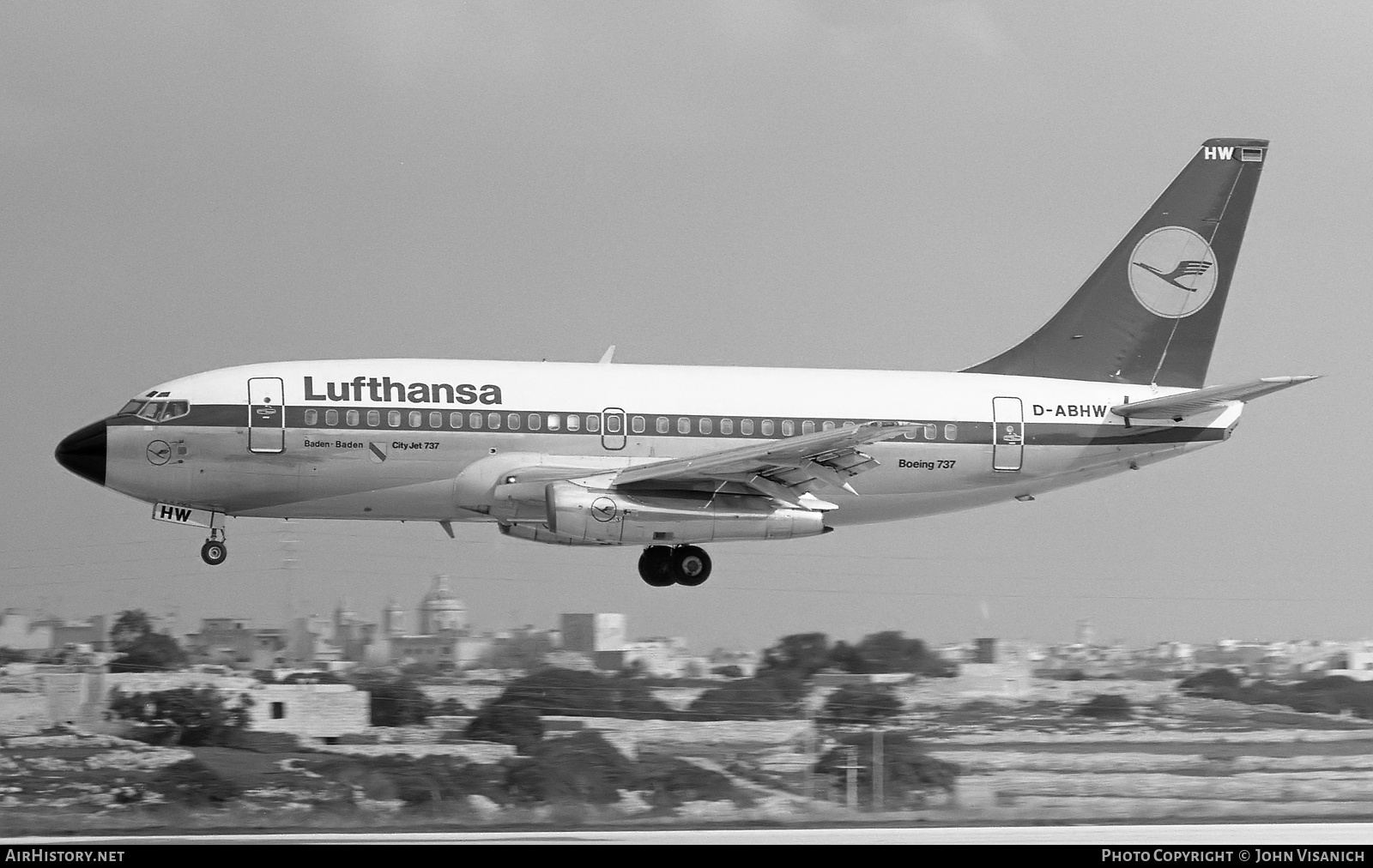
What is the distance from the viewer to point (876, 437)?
A: 33.3 meters

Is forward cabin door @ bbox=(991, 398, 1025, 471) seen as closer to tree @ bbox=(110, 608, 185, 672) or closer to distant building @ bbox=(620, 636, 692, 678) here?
distant building @ bbox=(620, 636, 692, 678)

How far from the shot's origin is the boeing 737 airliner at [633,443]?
33.7 m

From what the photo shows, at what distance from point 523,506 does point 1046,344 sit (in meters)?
13.1

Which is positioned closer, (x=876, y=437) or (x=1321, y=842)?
(x=1321, y=842)

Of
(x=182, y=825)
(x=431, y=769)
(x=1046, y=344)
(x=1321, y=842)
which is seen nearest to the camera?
(x=1321, y=842)

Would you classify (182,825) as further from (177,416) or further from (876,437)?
(876,437)

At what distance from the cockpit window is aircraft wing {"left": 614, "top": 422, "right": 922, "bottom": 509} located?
8.63 metres

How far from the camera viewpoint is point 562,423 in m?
34.7

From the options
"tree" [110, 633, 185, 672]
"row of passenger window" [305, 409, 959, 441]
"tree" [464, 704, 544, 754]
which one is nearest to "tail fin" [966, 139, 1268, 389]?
"row of passenger window" [305, 409, 959, 441]

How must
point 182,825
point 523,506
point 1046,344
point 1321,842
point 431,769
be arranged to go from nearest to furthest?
1. point 1321,842
2. point 182,825
3. point 431,769
4. point 523,506
5. point 1046,344

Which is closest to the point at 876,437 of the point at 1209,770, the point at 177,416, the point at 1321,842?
the point at 1209,770

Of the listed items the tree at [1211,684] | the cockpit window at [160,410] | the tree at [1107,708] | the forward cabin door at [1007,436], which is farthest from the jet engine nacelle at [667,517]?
the tree at [1211,684]

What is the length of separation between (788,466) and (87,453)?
45.5 ft

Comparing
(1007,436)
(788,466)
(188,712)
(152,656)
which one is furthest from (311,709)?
(1007,436)
